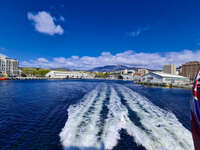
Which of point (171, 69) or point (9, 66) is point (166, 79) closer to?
point (171, 69)

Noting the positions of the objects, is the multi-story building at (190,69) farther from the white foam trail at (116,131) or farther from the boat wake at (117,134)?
the white foam trail at (116,131)

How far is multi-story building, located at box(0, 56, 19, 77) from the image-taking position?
7112 cm

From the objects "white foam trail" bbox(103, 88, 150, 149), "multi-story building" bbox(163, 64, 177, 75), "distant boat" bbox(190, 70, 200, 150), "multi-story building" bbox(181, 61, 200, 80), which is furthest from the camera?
"multi-story building" bbox(163, 64, 177, 75)

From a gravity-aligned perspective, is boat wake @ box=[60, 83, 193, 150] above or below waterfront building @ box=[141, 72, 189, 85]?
below

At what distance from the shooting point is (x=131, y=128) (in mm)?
5840

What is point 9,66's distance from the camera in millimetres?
76250

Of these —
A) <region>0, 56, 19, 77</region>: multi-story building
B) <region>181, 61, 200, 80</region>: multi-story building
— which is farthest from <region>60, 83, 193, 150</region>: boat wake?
<region>181, 61, 200, 80</region>: multi-story building

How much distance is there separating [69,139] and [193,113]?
4.75 m

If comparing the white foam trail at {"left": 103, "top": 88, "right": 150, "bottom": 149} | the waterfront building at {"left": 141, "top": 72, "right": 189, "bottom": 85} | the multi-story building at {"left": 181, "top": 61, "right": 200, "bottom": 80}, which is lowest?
the white foam trail at {"left": 103, "top": 88, "right": 150, "bottom": 149}

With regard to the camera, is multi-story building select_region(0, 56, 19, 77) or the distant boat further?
multi-story building select_region(0, 56, 19, 77)

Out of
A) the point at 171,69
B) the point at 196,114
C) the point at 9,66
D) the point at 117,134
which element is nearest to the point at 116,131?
the point at 117,134

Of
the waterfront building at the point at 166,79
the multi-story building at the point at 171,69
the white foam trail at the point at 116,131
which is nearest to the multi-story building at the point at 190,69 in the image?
the multi-story building at the point at 171,69

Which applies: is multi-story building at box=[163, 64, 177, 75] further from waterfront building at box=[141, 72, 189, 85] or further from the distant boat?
the distant boat

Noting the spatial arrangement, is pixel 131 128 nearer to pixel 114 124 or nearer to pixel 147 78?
pixel 114 124
